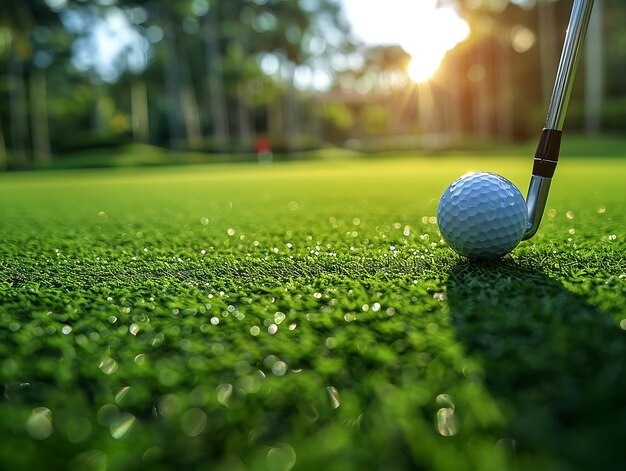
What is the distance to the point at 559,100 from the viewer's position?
5.95 ft

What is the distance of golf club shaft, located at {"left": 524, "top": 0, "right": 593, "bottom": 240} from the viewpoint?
175 cm

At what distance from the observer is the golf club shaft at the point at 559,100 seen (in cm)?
175

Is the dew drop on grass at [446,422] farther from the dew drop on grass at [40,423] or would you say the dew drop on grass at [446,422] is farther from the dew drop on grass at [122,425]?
the dew drop on grass at [40,423]

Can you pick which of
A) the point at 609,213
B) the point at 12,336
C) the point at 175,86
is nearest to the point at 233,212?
the point at 609,213

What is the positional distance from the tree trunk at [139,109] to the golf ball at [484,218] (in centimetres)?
3368

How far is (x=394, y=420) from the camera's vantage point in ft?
2.79

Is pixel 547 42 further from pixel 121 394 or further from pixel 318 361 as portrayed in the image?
pixel 121 394

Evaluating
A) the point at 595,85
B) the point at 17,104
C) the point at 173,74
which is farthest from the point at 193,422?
the point at 17,104

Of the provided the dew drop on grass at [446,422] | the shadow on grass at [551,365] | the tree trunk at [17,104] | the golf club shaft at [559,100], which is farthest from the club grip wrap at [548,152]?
the tree trunk at [17,104]

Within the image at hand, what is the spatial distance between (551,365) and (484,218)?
960mm

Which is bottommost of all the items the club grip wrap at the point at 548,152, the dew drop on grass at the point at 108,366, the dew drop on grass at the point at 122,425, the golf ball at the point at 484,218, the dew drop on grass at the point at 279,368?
the dew drop on grass at the point at 122,425

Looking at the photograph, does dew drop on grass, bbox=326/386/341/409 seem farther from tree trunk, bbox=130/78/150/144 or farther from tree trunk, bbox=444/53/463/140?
tree trunk, bbox=444/53/463/140

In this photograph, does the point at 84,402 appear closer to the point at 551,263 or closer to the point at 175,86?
the point at 551,263

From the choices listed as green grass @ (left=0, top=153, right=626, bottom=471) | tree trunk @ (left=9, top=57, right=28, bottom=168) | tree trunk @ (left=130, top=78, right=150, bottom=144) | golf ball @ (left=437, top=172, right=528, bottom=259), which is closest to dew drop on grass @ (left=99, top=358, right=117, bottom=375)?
green grass @ (left=0, top=153, right=626, bottom=471)
